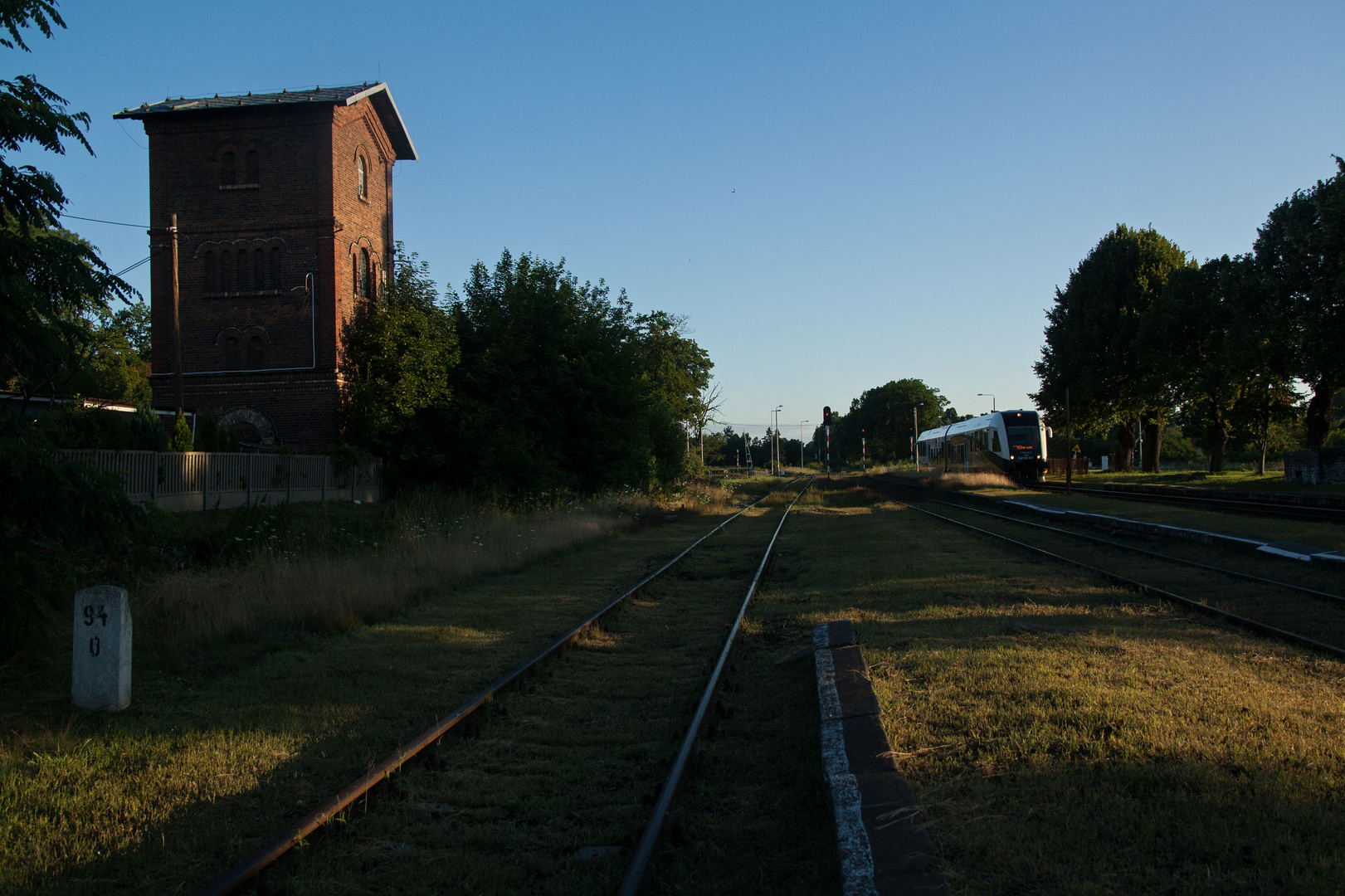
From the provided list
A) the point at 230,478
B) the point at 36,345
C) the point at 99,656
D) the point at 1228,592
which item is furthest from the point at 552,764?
the point at 230,478

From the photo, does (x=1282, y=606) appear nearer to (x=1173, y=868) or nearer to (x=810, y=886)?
(x=1173, y=868)

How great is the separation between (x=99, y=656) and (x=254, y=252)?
25201 mm

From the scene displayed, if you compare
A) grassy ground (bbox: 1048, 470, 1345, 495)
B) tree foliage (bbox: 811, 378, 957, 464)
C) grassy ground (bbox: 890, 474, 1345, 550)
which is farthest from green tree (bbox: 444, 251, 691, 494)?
tree foliage (bbox: 811, 378, 957, 464)

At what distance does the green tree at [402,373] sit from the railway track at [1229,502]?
20931 millimetres

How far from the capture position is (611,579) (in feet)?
42.4

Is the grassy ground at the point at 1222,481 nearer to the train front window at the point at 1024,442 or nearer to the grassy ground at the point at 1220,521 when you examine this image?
the train front window at the point at 1024,442

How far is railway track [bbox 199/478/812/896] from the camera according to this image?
3.67 m

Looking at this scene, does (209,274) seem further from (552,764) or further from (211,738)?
(552,764)

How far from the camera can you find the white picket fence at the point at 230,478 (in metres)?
16.8

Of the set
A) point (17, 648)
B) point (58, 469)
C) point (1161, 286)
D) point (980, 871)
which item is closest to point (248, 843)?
point (980, 871)

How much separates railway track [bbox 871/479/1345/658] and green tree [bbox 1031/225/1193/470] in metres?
31.3

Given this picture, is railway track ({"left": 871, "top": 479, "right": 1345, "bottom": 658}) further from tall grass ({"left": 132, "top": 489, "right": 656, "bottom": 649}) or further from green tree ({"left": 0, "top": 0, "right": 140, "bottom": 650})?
green tree ({"left": 0, "top": 0, "right": 140, "bottom": 650})

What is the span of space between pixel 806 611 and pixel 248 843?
6864 mm

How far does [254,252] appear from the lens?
27609 mm
